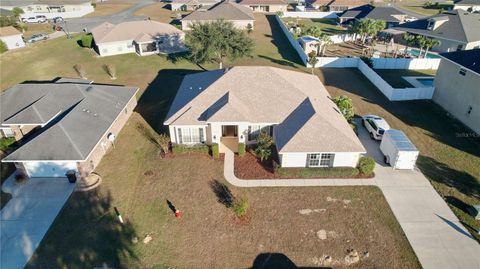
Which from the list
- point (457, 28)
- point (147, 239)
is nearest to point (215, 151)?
point (147, 239)

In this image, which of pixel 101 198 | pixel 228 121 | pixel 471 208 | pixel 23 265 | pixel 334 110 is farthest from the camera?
pixel 334 110

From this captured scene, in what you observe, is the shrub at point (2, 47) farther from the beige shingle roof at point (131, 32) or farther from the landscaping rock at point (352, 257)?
the landscaping rock at point (352, 257)

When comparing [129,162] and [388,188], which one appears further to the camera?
[129,162]

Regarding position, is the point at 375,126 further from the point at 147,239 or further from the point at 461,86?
the point at 147,239

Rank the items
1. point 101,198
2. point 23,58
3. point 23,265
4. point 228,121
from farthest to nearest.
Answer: point 23,58, point 228,121, point 101,198, point 23,265

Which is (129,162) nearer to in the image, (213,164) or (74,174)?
(74,174)

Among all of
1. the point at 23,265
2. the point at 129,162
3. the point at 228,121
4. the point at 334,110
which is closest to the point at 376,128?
the point at 334,110

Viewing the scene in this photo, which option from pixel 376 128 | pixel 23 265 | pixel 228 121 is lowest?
pixel 23 265

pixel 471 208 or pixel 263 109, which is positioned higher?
pixel 263 109
